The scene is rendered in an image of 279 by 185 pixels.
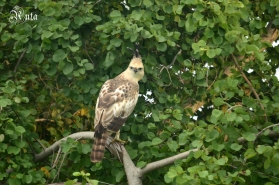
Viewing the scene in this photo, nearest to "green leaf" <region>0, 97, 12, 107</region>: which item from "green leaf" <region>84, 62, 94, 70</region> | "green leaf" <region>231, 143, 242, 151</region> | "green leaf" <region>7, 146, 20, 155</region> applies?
"green leaf" <region>7, 146, 20, 155</region>

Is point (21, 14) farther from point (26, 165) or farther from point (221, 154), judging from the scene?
point (221, 154)

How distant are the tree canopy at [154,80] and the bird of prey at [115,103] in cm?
→ 14

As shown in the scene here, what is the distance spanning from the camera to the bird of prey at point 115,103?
8.72 m

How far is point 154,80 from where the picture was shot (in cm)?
950

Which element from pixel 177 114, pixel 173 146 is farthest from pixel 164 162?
pixel 177 114

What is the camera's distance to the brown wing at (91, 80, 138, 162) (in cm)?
871

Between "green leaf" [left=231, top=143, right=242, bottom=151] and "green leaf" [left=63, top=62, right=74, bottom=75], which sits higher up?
"green leaf" [left=231, top=143, right=242, bottom=151]

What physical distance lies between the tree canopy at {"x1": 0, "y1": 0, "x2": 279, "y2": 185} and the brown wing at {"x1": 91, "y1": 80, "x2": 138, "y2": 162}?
221 mm

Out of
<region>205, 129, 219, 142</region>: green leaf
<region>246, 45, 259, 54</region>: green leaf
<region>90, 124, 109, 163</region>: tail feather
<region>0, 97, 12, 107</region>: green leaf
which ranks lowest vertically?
<region>90, 124, 109, 163</region>: tail feather

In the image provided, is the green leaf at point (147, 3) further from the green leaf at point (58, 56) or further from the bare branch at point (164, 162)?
the bare branch at point (164, 162)

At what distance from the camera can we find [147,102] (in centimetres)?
964

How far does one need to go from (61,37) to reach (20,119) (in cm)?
92

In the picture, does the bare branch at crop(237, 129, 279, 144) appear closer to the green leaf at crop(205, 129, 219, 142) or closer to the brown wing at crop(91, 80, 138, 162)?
the green leaf at crop(205, 129, 219, 142)

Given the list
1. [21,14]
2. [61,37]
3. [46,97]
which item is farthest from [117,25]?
[46,97]
